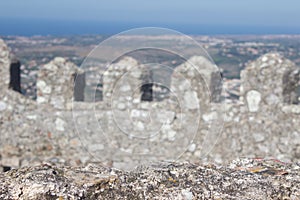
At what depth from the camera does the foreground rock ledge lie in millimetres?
2195

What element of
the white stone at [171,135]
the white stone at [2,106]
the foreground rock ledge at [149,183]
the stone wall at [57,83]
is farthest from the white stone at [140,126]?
the foreground rock ledge at [149,183]

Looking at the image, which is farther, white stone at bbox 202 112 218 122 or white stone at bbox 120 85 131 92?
white stone at bbox 120 85 131 92

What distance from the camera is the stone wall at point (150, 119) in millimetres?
7750

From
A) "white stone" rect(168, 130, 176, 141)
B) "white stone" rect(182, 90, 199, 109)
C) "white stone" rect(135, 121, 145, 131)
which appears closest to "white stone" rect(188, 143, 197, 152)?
"white stone" rect(168, 130, 176, 141)

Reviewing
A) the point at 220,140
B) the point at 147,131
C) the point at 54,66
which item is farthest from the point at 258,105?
the point at 54,66

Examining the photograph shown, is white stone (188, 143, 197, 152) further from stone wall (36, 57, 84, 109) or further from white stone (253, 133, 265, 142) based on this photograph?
stone wall (36, 57, 84, 109)

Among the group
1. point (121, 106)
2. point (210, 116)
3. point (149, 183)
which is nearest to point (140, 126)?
point (121, 106)

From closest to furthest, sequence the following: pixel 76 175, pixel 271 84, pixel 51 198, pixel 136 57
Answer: pixel 51 198, pixel 76 175, pixel 271 84, pixel 136 57

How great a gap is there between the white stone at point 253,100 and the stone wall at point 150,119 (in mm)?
18

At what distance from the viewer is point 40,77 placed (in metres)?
8.53

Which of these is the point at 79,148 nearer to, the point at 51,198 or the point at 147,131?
the point at 147,131

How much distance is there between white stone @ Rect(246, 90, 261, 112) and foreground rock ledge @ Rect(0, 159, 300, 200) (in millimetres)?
5367

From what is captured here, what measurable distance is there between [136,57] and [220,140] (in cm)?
219

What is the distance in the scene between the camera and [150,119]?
8398 mm
